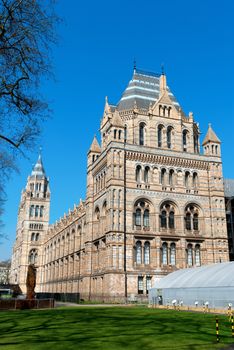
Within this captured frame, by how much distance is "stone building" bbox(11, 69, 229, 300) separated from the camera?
144ft

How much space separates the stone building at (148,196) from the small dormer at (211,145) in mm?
139

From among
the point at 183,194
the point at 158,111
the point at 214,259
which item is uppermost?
the point at 158,111

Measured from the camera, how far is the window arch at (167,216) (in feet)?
154

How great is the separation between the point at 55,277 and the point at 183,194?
44228mm

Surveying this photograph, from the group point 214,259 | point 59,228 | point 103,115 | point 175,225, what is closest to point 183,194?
point 175,225

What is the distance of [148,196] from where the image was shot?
4647cm

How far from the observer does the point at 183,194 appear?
4850 cm

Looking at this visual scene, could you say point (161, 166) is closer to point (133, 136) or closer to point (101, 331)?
point (133, 136)

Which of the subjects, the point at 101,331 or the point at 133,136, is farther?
the point at 133,136

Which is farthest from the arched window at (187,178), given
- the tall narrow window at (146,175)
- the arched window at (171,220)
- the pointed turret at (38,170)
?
the pointed turret at (38,170)

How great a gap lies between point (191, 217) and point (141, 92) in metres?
20.3

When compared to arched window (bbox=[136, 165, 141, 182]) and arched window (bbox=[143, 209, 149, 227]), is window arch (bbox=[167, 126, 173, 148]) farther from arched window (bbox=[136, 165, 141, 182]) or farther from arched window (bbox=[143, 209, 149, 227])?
arched window (bbox=[143, 209, 149, 227])

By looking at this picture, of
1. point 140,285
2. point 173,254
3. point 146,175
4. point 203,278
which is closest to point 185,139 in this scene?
point 146,175

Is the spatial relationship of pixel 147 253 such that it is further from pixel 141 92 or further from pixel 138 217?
pixel 141 92
